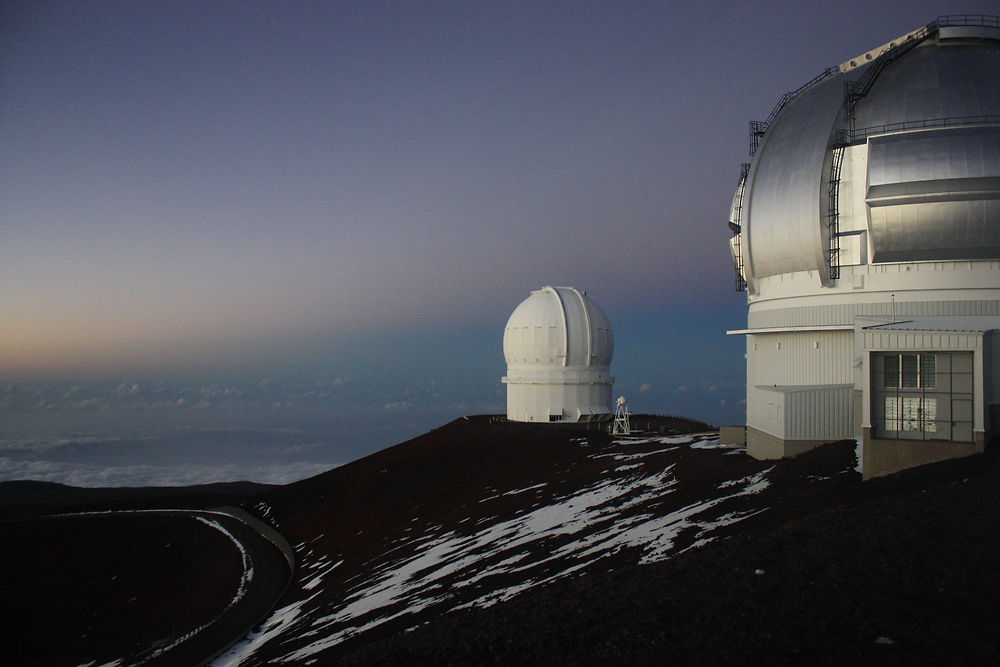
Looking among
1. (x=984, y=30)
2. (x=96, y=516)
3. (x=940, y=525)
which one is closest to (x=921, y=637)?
(x=940, y=525)

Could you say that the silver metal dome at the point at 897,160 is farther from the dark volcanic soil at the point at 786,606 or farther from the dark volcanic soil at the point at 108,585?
the dark volcanic soil at the point at 108,585

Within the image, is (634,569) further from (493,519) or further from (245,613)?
(245,613)

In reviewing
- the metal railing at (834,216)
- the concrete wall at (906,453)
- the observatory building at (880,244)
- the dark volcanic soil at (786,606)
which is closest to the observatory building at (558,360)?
the observatory building at (880,244)

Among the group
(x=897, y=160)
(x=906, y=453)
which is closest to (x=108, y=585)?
(x=906, y=453)

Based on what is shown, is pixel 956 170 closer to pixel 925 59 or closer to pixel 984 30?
pixel 925 59

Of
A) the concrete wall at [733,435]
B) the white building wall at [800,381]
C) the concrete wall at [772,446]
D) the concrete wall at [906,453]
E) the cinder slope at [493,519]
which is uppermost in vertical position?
the white building wall at [800,381]

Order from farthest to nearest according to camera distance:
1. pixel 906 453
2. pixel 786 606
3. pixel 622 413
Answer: pixel 622 413
pixel 906 453
pixel 786 606
